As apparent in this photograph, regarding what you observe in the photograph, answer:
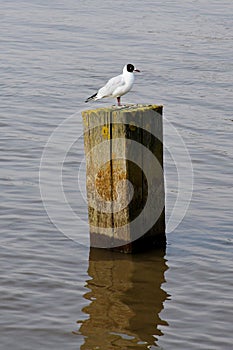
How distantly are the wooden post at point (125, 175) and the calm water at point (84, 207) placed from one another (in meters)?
0.26

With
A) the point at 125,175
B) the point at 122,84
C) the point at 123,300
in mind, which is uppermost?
the point at 122,84

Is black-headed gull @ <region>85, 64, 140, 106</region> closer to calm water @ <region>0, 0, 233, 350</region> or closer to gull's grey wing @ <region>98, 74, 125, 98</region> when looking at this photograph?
gull's grey wing @ <region>98, 74, 125, 98</region>

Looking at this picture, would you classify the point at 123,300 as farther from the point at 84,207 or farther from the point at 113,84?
the point at 113,84

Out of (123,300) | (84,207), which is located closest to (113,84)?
(84,207)

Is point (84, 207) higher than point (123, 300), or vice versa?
point (84, 207)

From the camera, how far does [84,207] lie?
8.63 metres

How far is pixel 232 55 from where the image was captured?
58.0ft

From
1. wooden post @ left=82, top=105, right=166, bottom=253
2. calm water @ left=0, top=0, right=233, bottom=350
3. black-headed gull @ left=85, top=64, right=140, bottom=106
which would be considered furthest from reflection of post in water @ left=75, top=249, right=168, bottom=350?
black-headed gull @ left=85, top=64, right=140, bottom=106

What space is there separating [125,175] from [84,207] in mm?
1805

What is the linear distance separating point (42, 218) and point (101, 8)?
16357 mm

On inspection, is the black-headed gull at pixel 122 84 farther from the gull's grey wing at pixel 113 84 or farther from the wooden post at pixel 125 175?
the wooden post at pixel 125 175

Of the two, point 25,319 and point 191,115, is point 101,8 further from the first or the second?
point 25,319

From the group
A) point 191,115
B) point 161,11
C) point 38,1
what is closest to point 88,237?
point 191,115

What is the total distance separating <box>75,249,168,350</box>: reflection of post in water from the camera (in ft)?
19.1
